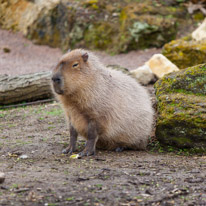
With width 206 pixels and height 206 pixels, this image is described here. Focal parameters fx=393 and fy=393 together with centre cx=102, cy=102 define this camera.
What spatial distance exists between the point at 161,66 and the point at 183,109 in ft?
15.5

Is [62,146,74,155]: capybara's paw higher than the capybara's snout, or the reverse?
the capybara's snout

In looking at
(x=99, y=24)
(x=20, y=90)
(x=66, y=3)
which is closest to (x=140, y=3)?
(x=99, y=24)

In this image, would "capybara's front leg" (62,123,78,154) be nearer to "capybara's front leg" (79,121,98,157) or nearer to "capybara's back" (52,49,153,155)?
"capybara's back" (52,49,153,155)

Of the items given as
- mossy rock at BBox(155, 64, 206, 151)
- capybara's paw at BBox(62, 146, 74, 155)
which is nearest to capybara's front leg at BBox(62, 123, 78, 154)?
capybara's paw at BBox(62, 146, 74, 155)

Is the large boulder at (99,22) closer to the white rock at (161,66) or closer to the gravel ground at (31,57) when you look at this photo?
the gravel ground at (31,57)

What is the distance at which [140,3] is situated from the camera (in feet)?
46.6

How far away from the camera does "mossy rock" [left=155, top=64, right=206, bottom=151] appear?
4648mm

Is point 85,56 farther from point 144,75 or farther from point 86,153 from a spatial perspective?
point 144,75

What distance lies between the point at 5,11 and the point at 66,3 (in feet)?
9.68

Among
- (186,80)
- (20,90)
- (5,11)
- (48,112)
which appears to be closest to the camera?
(186,80)

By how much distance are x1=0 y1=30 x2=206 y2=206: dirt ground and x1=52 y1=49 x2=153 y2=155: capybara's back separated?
0.74 ft

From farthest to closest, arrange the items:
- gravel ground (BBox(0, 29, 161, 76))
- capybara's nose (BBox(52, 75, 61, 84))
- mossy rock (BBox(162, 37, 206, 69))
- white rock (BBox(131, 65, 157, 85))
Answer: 1. gravel ground (BBox(0, 29, 161, 76))
2. mossy rock (BBox(162, 37, 206, 69))
3. white rock (BBox(131, 65, 157, 85))
4. capybara's nose (BBox(52, 75, 61, 84))

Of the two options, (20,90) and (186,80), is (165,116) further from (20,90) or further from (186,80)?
(20,90)

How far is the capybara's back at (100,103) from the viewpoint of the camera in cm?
434
